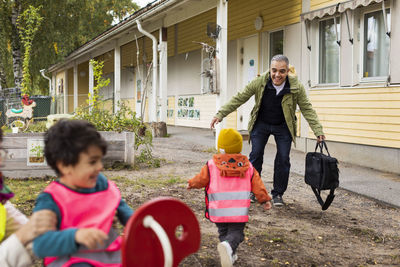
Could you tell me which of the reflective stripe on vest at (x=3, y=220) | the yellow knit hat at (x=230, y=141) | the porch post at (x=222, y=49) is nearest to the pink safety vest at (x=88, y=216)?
the reflective stripe on vest at (x=3, y=220)

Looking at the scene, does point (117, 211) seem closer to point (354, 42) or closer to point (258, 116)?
point (258, 116)

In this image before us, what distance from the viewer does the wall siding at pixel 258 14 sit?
10703 millimetres

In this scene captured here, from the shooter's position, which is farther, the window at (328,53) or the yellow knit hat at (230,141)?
the window at (328,53)

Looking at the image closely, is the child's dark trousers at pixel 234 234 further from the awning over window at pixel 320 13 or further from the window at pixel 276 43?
the window at pixel 276 43

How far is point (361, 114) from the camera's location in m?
8.84

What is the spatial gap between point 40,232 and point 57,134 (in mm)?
411

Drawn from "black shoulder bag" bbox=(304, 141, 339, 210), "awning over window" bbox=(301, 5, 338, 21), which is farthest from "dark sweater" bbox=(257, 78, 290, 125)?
"awning over window" bbox=(301, 5, 338, 21)

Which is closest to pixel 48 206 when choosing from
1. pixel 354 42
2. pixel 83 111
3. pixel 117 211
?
pixel 117 211

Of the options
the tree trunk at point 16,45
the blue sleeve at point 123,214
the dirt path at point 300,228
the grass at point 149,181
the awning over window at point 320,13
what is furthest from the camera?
the tree trunk at point 16,45

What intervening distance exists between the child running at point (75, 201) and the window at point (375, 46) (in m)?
7.44

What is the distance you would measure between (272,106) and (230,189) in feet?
7.01

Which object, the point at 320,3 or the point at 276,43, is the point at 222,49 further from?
the point at 320,3

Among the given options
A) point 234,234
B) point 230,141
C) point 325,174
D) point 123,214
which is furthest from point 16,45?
point 123,214

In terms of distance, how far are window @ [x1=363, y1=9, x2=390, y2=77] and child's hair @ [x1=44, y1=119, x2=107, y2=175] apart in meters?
7.44
